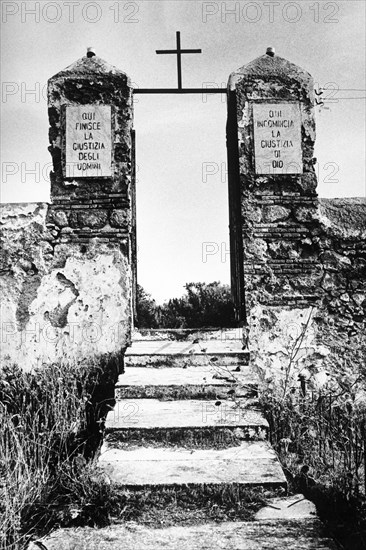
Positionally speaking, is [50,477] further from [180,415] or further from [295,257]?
[295,257]

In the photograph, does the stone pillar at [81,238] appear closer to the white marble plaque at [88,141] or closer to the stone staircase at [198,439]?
the white marble plaque at [88,141]

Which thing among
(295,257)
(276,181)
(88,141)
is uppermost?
(88,141)

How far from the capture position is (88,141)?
6242 mm

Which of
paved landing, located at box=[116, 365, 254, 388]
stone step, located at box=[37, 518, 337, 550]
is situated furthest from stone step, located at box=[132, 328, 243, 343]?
stone step, located at box=[37, 518, 337, 550]

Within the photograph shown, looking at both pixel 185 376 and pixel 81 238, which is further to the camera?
pixel 81 238

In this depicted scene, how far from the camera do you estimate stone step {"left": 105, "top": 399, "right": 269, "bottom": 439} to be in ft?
14.0

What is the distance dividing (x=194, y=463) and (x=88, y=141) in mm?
3875

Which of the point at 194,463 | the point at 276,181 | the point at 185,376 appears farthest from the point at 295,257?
the point at 194,463

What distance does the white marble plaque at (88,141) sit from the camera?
20.3 feet

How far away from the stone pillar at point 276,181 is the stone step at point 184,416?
1.63m

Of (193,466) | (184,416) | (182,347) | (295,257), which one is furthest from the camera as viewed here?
(295,257)

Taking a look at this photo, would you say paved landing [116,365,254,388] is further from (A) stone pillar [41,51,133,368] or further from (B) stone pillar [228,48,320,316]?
(B) stone pillar [228,48,320,316]

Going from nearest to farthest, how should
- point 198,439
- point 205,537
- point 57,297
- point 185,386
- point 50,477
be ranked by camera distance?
point 205,537 < point 50,477 < point 198,439 < point 185,386 < point 57,297

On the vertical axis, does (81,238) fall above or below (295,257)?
above
